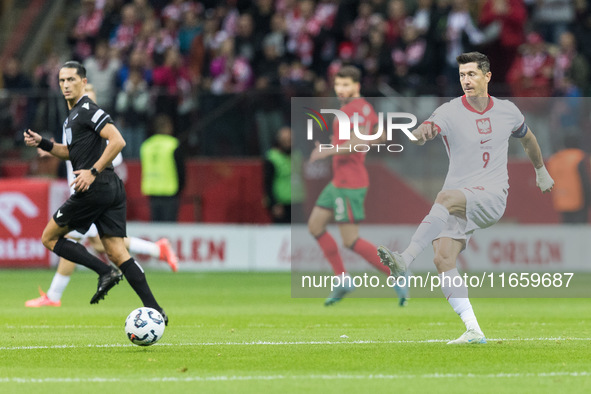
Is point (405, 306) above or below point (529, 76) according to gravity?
below

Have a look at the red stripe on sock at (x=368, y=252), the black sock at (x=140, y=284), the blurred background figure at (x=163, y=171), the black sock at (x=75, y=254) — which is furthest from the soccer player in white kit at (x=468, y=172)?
the blurred background figure at (x=163, y=171)

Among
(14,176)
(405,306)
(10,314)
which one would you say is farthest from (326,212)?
(14,176)

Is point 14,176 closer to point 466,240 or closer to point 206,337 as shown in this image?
point 206,337

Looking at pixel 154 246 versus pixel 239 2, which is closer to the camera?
pixel 154 246

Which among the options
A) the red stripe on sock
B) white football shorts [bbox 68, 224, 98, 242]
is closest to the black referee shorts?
white football shorts [bbox 68, 224, 98, 242]

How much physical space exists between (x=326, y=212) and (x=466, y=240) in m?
4.04

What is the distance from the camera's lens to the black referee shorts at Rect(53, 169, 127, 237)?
10.6 meters

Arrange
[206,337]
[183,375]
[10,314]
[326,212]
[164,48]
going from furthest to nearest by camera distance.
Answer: [164,48] < [326,212] < [10,314] < [206,337] < [183,375]

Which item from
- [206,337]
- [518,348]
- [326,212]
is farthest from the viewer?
[326,212]

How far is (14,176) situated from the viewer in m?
21.5

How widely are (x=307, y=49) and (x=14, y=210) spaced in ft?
19.6

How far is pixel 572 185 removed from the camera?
19.5 meters

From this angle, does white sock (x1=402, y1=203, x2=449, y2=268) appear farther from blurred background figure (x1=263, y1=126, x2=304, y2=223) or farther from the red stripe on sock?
blurred background figure (x1=263, y1=126, x2=304, y2=223)

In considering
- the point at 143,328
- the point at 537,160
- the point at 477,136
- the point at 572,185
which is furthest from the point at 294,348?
the point at 572,185
